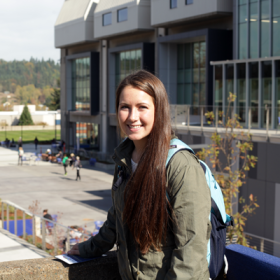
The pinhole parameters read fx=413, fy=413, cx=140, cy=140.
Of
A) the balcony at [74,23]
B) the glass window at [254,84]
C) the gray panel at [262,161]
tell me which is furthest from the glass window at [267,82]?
the balcony at [74,23]

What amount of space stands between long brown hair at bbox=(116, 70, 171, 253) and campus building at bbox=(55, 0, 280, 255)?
4.10m

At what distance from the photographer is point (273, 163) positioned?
15.0 meters

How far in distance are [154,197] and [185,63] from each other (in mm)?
32975

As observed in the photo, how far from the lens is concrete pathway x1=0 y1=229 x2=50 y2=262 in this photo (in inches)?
414

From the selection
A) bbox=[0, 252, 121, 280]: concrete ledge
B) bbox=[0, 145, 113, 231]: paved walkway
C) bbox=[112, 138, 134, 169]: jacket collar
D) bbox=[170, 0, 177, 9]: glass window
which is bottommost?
bbox=[0, 145, 113, 231]: paved walkway

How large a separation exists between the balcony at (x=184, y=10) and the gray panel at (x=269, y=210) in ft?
50.2

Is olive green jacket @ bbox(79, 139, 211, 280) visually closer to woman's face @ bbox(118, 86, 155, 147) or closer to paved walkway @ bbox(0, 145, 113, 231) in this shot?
woman's face @ bbox(118, 86, 155, 147)

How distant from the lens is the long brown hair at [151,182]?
2.25 metres

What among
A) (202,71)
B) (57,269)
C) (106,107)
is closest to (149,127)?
(57,269)

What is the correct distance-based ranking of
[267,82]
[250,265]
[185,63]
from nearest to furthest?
[250,265] < [267,82] < [185,63]

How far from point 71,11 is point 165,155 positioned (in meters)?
47.3

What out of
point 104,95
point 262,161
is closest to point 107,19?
point 104,95

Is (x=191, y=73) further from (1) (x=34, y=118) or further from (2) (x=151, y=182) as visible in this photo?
(1) (x=34, y=118)

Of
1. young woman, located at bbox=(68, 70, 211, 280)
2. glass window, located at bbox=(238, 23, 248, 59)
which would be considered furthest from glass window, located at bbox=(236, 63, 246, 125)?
young woman, located at bbox=(68, 70, 211, 280)
